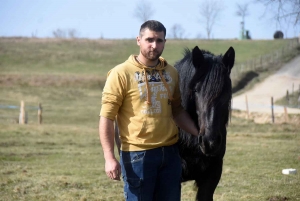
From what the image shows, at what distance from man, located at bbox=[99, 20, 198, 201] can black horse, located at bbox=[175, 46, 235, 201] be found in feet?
1.13

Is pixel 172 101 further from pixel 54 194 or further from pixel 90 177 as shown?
pixel 90 177

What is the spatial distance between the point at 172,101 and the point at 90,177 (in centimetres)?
589

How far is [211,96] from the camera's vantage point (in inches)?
168

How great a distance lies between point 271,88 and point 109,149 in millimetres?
37379

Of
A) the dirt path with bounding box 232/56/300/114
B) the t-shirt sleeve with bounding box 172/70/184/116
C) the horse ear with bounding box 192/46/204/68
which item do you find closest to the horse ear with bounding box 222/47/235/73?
the horse ear with bounding box 192/46/204/68

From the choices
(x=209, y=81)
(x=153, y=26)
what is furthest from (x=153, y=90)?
(x=209, y=81)

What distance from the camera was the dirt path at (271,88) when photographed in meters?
33.7

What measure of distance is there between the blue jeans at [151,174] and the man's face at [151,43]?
0.76m

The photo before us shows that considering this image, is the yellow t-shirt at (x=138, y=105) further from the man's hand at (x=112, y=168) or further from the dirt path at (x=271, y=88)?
the dirt path at (x=271, y=88)

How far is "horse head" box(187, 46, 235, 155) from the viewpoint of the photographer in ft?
13.6

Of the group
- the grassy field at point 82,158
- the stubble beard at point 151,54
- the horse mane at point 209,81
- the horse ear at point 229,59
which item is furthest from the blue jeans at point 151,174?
the grassy field at point 82,158

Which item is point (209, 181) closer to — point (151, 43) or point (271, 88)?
point (151, 43)

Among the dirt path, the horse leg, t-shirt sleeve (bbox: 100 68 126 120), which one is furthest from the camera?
the dirt path

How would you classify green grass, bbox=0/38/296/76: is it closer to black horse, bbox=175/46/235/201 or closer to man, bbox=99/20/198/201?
black horse, bbox=175/46/235/201
